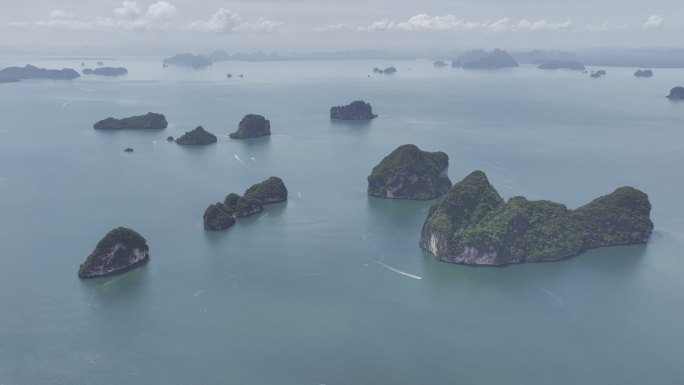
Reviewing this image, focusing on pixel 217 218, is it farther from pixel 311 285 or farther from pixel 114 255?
pixel 311 285

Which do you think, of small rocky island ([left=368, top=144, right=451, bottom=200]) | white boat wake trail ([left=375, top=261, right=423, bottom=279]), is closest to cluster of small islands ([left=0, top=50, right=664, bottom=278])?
white boat wake trail ([left=375, top=261, right=423, bottom=279])

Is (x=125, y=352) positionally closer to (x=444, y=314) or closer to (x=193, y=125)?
(x=444, y=314)

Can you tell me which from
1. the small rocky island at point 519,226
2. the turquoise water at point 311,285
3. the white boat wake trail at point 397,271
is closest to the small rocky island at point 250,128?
the turquoise water at point 311,285

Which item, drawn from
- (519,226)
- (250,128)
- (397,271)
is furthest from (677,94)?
(397,271)

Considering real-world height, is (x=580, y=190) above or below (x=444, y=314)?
above

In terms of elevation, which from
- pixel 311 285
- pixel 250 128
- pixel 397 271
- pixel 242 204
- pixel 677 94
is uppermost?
pixel 677 94

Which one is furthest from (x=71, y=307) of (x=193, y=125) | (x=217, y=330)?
(x=193, y=125)
